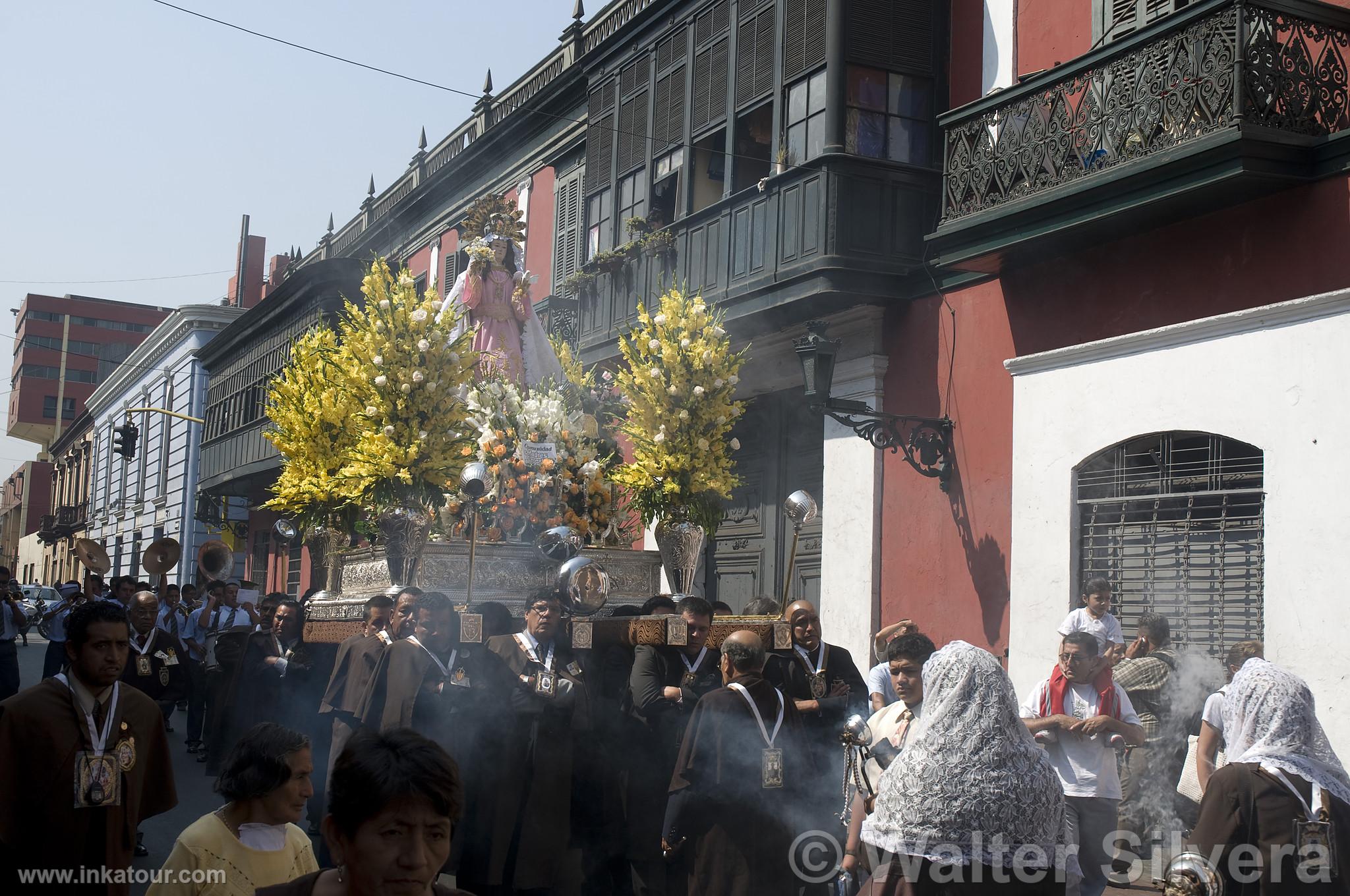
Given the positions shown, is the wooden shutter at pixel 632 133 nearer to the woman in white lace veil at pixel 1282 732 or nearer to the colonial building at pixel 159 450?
the woman in white lace veil at pixel 1282 732

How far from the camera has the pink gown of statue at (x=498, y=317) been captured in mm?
11328

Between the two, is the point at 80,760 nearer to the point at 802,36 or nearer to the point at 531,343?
the point at 531,343

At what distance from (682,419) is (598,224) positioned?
25.2ft

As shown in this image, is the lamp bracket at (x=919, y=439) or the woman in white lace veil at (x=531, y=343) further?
the lamp bracket at (x=919, y=439)

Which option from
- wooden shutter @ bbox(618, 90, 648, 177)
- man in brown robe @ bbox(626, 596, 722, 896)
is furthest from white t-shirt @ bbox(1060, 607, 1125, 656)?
wooden shutter @ bbox(618, 90, 648, 177)

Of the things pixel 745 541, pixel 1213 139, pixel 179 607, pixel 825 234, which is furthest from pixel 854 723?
pixel 179 607

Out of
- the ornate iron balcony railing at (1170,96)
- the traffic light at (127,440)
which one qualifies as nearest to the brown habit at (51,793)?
the ornate iron balcony railing at (1170,96)

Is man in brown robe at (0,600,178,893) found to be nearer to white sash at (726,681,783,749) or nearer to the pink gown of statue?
white sash at (726,681,783,749)

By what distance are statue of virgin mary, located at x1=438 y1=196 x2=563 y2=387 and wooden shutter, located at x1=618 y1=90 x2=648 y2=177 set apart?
5410 millimetres

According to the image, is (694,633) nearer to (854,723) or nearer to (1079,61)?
(854,723)

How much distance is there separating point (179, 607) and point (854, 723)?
13956 mm

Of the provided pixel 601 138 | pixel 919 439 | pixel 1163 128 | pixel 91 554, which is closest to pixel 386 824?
pixel 1163 128

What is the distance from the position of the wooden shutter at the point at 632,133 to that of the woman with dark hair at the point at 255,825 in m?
13.3

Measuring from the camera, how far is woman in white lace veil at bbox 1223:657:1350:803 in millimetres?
4629
